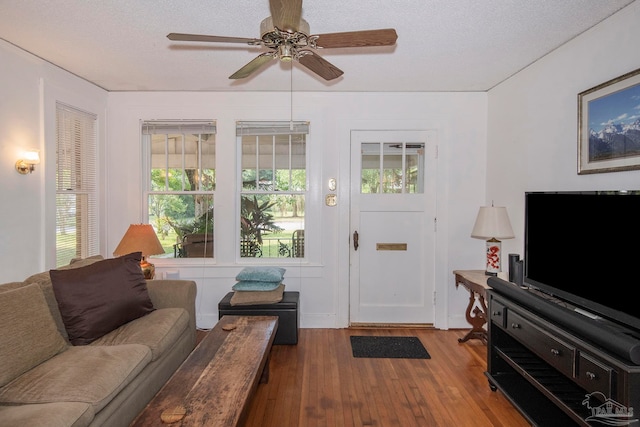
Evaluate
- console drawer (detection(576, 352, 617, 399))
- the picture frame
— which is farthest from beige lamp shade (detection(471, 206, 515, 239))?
console drawer (detection(576, 352, 617, 399))

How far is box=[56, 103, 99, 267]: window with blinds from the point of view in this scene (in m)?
3.22

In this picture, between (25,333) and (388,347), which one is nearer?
(25,333)

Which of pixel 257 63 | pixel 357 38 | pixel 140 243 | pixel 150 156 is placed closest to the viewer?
pixel 357 38

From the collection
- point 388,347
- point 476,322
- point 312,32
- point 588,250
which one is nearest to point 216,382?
point 388,347

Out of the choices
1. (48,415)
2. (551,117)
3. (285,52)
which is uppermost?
(285,52)

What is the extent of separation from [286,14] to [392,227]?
8.75 feet

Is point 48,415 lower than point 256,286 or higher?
lower

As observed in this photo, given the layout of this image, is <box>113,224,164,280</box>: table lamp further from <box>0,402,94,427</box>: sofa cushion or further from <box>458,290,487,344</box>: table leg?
<box>458,290,487,344</box>: table leg

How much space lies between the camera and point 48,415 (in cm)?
146

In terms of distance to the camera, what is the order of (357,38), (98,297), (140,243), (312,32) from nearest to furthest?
(357,38) < (98,297) < (312,32) < (140,243)

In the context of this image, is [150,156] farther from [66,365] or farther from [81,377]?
[81,377]

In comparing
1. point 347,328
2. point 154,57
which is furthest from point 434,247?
point 154,57

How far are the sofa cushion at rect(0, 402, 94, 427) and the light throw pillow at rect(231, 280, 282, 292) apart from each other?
184 centimetres

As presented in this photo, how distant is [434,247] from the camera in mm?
3844
